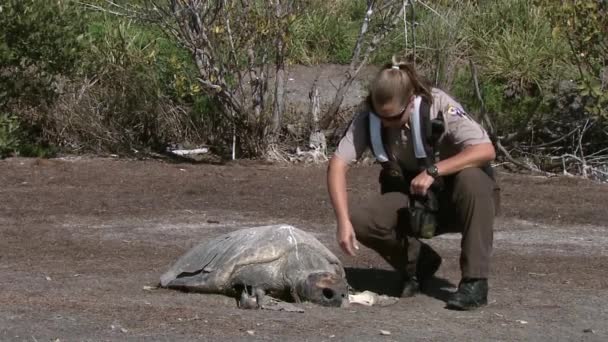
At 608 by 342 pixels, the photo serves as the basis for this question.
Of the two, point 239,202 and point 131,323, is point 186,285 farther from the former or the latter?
point 239,202

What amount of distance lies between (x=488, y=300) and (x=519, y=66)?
6.95 meters

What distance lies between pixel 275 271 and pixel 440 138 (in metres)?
1.02

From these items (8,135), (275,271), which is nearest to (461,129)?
(275,271)

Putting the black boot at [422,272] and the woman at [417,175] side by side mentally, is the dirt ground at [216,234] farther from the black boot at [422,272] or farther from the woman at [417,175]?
the woman at [417,175]

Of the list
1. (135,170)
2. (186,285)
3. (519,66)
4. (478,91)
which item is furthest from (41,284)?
(519,66)

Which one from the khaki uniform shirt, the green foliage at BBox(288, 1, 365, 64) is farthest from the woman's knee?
the green foliage at BBox(288, 1, 365, 64)

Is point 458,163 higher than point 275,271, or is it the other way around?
point 458,163

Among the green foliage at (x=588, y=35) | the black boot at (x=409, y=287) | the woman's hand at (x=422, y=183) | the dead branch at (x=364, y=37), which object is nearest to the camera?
the woman's hand at (x=422, y=183)

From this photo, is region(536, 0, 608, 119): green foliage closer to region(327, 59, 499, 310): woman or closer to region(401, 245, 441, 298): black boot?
region(401, 245, 441, 298): black boot

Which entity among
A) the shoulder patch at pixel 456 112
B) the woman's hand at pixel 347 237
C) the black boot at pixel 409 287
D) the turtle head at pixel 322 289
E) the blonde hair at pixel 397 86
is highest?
the blonde hair at pixel 397 86

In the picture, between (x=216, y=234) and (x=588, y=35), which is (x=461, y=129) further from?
(x=588, y=35)

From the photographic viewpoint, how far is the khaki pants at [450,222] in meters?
6.13

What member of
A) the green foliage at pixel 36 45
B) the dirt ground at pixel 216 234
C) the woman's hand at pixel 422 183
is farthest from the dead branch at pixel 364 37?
the woman's hand at pixel 422 183

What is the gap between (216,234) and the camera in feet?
26.5
